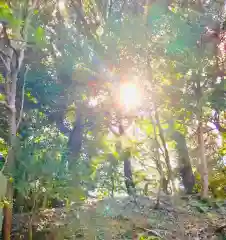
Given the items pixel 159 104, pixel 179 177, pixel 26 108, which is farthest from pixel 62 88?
pixel 179 177

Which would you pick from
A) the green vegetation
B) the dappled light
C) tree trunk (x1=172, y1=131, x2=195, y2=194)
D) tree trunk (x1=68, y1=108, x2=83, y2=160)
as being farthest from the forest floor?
the dappled light

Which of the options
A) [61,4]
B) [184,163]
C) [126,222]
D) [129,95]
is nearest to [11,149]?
[126,222]

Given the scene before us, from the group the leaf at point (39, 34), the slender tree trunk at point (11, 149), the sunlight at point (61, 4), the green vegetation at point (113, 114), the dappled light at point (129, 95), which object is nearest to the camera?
the leaf at point (39, 34)

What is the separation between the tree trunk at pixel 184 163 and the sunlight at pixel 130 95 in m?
1.24

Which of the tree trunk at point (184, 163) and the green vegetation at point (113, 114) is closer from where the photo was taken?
the green vegetation at point (113, 114)

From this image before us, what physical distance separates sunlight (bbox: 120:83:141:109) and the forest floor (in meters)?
1.77

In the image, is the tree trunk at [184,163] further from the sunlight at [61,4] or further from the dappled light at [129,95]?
the sunlight at [61,4]

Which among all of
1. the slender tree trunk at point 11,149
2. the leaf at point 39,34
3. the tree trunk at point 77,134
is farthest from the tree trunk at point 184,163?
the leaf at point 39,34

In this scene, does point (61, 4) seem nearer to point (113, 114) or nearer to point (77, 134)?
point (113, 114)

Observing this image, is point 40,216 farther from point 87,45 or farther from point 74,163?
point 87,45

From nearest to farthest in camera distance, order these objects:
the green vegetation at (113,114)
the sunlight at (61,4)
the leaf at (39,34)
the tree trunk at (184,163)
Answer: the leaf at (39,34) < the green vegetation at (113,114) < the sunlight at (61,4) < the tree trunk at (184,163)

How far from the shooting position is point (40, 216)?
13.6 ft

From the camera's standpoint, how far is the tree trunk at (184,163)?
6.37m

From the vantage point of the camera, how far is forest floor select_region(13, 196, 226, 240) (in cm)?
385
